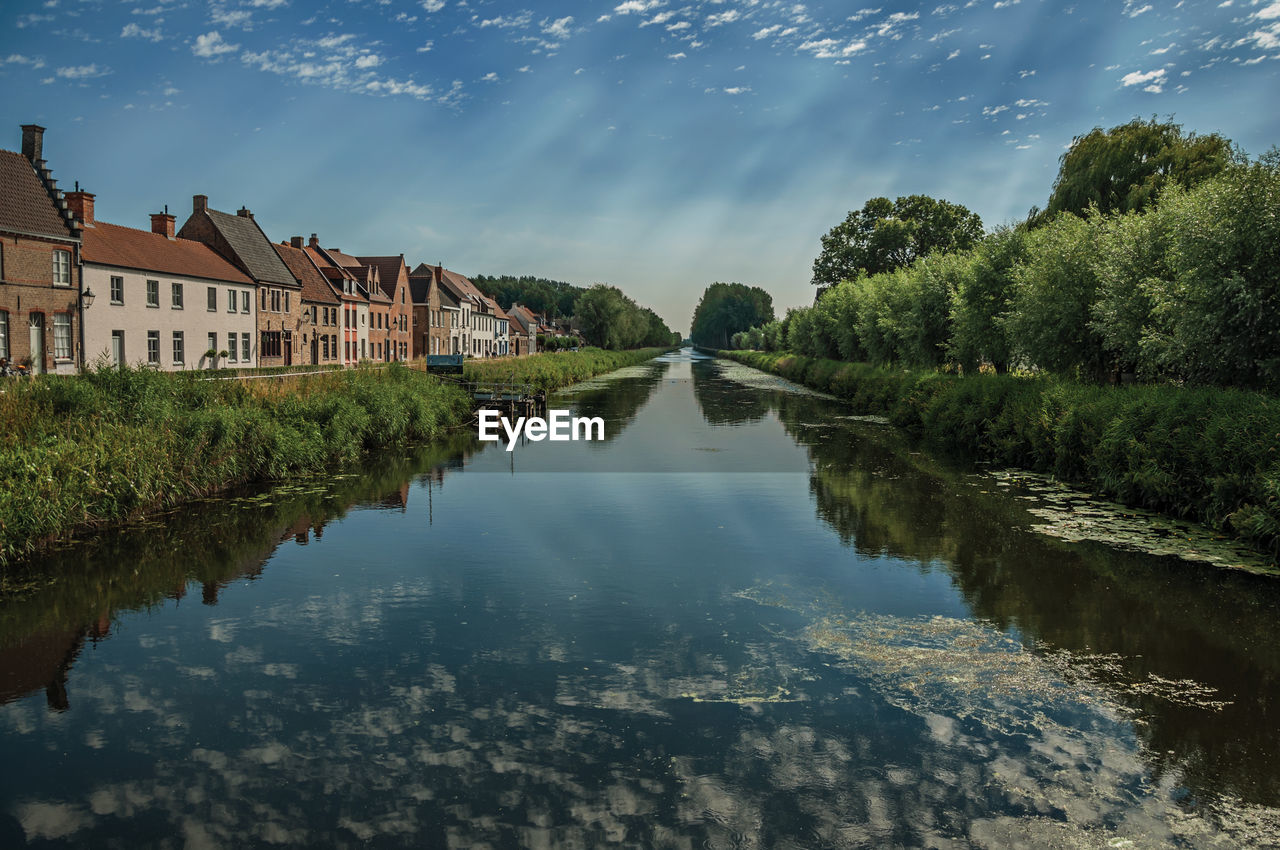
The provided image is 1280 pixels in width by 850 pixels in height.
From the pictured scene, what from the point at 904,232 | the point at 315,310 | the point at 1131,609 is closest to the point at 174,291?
the point at 315,310

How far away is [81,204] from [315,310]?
69.0 feet

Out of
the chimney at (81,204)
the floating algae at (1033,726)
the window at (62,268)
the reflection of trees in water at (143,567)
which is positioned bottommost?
the floating algae at (1033,726)

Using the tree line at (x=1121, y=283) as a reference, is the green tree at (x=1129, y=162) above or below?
above

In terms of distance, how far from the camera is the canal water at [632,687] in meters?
5.66

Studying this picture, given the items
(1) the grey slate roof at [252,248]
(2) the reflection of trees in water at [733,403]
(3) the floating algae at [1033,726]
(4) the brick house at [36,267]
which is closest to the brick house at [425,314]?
(1) the grey slate roof at [252,248]

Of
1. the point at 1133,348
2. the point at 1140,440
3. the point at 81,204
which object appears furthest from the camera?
the point at 81,204

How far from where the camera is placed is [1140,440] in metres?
15.9

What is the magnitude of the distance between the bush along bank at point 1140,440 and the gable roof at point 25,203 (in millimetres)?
36183

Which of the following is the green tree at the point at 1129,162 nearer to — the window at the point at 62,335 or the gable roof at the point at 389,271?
the window at the point at 62,335

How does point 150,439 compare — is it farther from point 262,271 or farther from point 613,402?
point 262,271

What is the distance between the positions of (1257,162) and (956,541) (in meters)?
10.3

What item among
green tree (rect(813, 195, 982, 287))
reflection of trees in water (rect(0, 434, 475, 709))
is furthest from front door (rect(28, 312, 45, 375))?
green tree (rect(813, 195, 982, 287))

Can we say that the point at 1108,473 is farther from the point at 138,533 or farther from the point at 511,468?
the point at 138,533

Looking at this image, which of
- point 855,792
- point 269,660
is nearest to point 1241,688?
point 855,792
